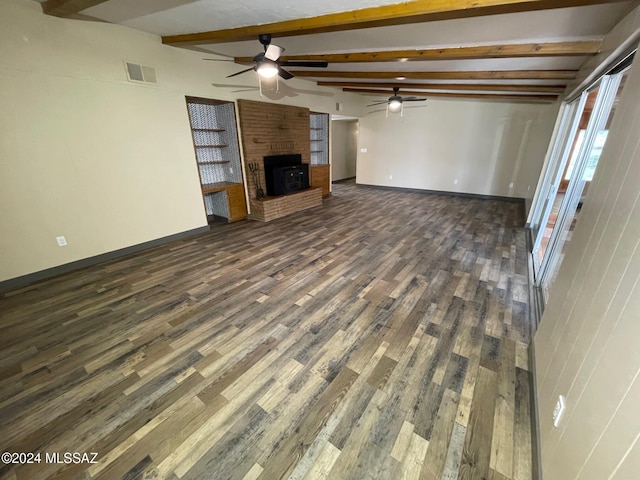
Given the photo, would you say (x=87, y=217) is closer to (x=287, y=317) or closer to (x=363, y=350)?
(x=287, y=317)

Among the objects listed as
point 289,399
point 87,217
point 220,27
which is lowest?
point 289,399

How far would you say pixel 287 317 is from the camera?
8.07 feet

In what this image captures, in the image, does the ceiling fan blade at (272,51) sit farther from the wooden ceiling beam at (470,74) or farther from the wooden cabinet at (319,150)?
the wooden cabinet at (319,150)

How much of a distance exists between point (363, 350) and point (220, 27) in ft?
12.3

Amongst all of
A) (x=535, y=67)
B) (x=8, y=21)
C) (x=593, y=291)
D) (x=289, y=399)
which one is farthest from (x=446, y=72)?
(x=8, y=21)

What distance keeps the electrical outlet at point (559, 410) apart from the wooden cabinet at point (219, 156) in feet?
16.3

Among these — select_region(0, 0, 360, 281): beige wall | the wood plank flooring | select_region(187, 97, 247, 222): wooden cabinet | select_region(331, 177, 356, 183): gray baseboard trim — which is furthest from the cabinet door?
select_region(331, 177, 356, 183): gray baseboard trim

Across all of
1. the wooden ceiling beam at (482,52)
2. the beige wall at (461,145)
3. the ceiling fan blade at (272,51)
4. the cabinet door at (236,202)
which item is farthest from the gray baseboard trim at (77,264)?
the beige wall at (461,145)

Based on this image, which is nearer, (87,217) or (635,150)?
(635,150)

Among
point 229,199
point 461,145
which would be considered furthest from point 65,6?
point 461,145

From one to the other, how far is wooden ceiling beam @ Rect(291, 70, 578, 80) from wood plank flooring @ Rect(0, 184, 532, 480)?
2.54m

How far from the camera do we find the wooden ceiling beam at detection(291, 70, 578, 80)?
138 inches

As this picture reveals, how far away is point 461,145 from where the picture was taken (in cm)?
711

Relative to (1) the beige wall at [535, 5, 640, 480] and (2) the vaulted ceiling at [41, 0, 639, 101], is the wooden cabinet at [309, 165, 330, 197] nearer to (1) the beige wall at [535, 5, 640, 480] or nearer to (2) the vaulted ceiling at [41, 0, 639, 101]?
(2) the vaulted ceiling at [41, 0, 639, 101]
